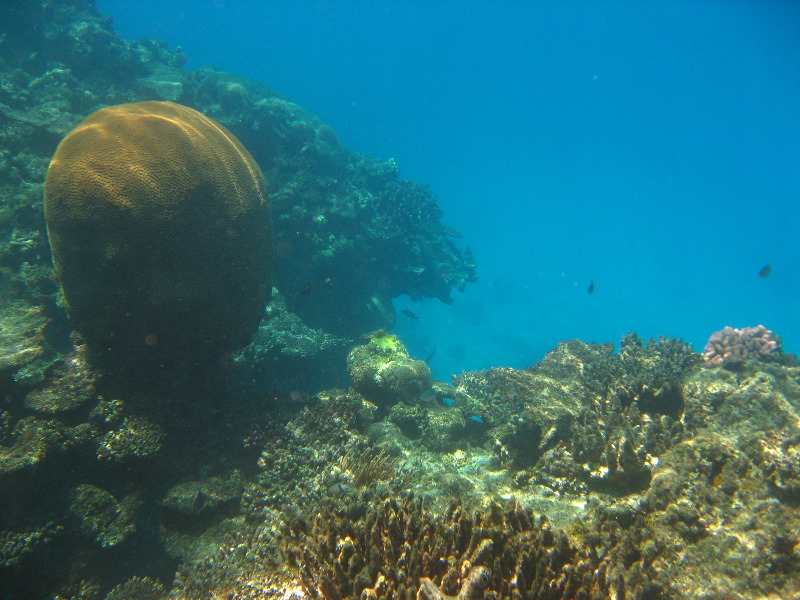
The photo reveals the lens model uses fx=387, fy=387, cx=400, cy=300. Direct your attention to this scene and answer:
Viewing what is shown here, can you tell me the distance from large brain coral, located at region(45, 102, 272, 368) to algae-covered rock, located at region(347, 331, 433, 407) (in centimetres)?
287

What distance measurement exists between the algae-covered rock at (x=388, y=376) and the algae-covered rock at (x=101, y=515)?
412 centimetres

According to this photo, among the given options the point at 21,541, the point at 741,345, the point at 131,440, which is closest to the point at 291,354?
the point at 131,440

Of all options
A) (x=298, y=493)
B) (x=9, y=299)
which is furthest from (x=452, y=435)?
(x=9, y=299)

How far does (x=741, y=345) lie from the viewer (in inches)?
299

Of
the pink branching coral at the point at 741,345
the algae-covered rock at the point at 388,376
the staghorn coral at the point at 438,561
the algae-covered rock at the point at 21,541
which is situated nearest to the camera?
the staghorn coral at the point at 438,561

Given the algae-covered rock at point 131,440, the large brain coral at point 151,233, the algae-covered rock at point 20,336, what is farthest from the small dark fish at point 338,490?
the algae-covered rock at point 20,336

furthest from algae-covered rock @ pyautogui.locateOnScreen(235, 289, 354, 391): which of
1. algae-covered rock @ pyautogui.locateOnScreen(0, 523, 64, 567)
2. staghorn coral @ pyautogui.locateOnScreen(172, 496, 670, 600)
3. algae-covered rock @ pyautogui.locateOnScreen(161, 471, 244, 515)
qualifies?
staghorn coral @ pyautogui.locateOnScreen(172, 496, 670, 600)

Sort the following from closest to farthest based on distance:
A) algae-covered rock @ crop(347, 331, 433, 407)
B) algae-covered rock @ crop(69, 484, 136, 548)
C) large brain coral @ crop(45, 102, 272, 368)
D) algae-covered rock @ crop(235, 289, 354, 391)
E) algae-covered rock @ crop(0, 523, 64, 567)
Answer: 1. algae-covered rock @ crop(0, 523, 64, 567)
2. algae-covered rock @ crop(69, 484, 136, 548)
3. large brain coral @ crop(45, 102, 272, 368)
4. algae-covered rock @ crop(347, 331, 433, 407)
5. algae-covered rock @ crop(235, 289, 354, 391)

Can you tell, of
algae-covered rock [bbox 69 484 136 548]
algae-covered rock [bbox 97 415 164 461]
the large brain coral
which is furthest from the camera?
algae-covered rock [bbox 97 415 164 461]

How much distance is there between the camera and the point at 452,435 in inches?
282

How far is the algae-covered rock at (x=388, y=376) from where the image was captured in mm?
7672

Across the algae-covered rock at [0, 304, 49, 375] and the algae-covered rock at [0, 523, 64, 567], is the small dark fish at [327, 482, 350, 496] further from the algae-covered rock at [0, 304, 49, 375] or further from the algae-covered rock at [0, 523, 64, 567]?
the algae-covered rock at [0, 304, 49, 375]

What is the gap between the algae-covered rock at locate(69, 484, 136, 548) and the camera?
473 centimetres

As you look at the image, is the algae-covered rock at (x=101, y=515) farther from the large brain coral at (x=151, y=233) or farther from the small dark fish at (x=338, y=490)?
the small dark fish at (x=338, y=490)
